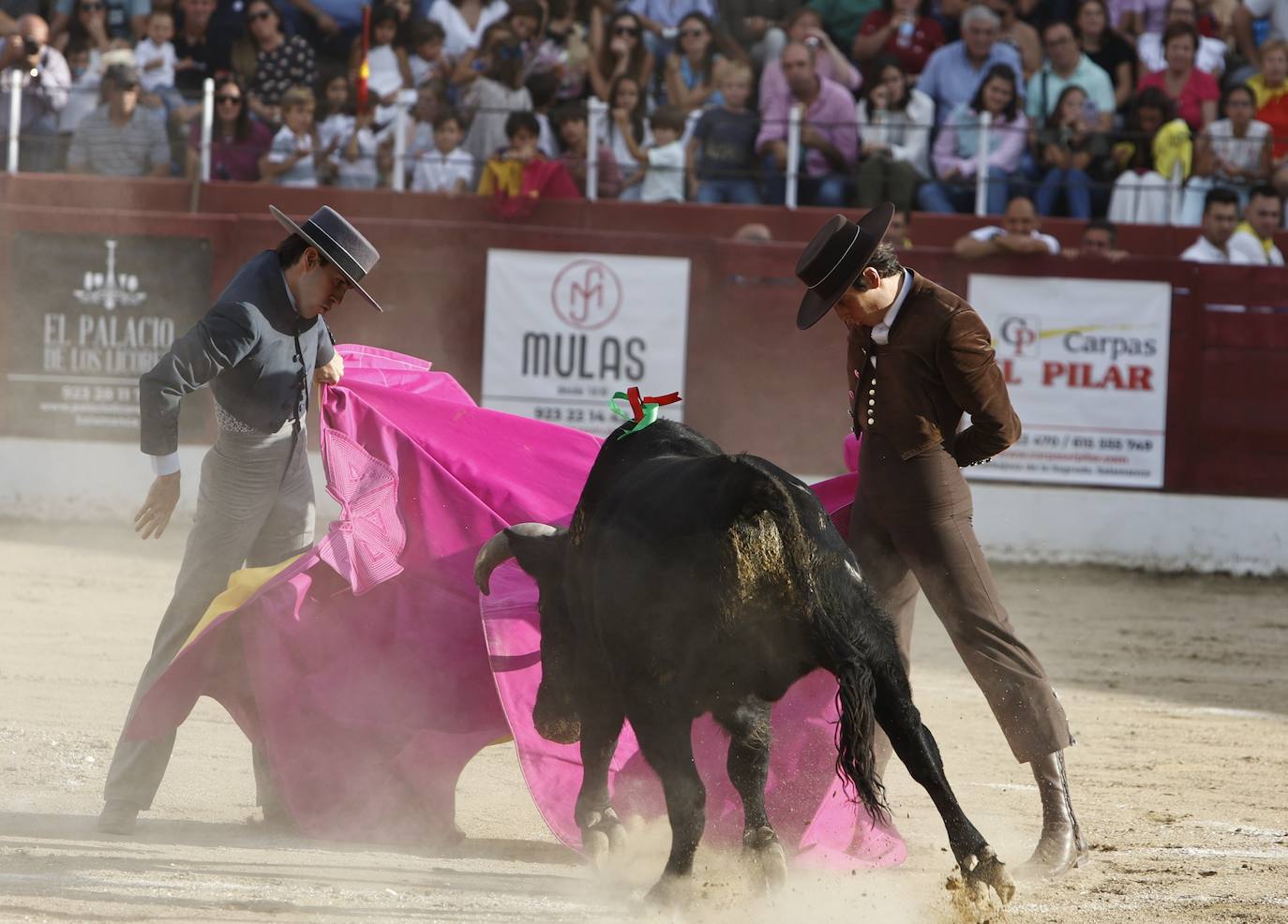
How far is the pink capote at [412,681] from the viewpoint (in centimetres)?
380

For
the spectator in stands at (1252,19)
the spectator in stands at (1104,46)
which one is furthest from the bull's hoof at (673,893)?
the spectator in stands at (1252,19)

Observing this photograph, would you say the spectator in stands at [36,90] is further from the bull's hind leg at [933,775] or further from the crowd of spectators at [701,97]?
the bull's hind leg at [933,775]

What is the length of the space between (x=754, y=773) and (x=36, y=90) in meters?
8.29

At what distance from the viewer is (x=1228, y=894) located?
3572mm

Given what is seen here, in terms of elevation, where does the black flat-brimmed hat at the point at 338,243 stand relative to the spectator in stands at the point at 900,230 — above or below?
below

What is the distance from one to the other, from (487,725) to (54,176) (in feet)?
22.8

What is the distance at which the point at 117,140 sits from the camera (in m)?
9.87

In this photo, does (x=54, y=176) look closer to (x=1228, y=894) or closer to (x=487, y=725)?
(x=487, y=725)

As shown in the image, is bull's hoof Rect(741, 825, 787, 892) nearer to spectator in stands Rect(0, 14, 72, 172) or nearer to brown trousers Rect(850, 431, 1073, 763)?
brown trousers Rect(850, 431, 1073, 763)

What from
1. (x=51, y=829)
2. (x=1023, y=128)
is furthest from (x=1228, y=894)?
(x=1023, y=128)

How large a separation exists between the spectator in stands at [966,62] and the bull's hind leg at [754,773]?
7.55 metres

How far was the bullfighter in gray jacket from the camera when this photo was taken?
3.74 metres

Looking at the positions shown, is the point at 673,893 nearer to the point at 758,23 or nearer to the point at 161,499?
the point at 161,499

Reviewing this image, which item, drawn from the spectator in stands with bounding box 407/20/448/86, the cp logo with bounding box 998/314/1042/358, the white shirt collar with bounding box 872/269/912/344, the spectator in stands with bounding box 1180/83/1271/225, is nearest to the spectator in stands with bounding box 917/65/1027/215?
the cp logo with bounding box 998/314/1042/358
